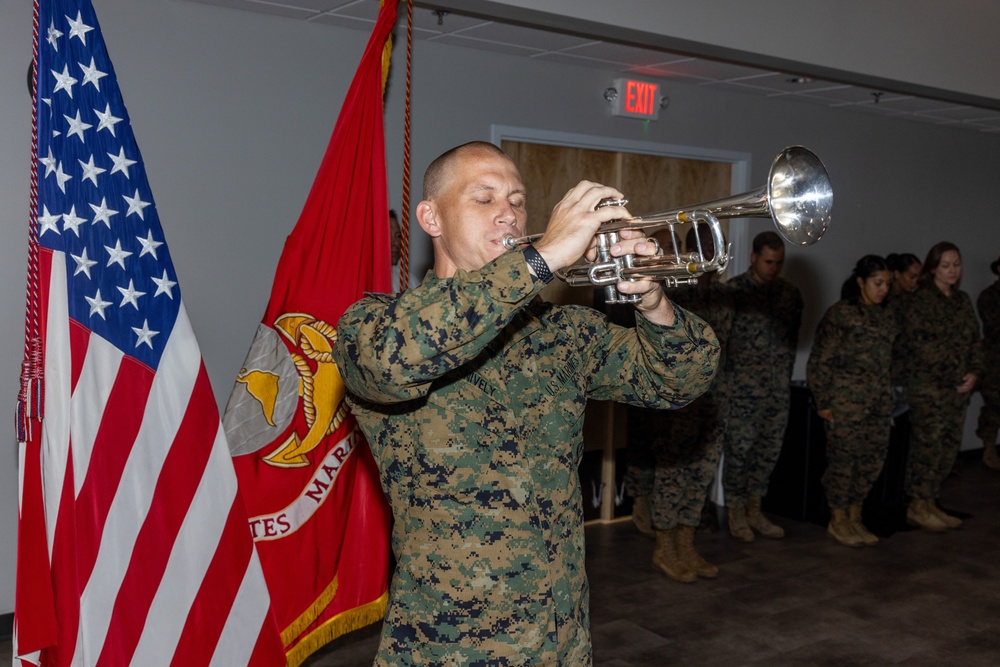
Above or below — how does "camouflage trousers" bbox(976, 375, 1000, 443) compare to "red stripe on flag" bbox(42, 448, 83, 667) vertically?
below

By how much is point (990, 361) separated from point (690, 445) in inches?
138

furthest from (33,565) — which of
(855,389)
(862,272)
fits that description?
(862,272)

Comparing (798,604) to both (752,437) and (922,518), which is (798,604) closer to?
(752,437)

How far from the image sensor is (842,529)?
201 inches

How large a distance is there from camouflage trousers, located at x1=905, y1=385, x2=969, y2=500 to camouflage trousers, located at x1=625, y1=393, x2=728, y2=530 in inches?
61.7

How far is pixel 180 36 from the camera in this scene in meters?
3.65

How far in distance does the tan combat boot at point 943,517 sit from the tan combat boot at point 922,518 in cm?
2

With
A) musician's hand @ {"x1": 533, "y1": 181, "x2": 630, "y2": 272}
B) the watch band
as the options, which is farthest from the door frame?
the watch band

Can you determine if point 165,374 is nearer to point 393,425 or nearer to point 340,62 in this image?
point 393,425

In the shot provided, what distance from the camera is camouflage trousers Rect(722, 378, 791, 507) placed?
200 inches

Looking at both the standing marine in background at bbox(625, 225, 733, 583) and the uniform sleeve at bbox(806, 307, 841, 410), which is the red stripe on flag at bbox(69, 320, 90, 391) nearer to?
the standing marine in background at bbox(625, 225, 733, 583)

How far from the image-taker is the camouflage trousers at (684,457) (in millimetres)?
4555

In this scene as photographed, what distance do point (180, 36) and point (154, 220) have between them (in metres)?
1.59

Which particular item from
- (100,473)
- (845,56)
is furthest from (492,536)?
(845,56)
